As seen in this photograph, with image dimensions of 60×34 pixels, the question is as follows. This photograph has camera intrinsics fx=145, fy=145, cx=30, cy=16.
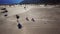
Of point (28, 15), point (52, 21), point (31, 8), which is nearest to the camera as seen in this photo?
point (52, 21)

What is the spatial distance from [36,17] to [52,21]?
0.78 feet

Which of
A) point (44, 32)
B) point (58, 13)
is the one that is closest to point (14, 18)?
point (44, 32)

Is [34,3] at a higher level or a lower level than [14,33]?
higher

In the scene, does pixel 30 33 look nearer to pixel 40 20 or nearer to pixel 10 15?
pixel 40 20

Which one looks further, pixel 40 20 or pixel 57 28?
pixel 40 20

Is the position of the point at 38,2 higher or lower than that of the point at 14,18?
higher

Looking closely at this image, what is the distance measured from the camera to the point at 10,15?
2.12 meters

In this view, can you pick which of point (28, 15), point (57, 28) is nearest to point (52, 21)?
point (57, 28)

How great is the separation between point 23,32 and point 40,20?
322 millimetres

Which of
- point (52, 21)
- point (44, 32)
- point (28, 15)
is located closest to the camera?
point (44, 32)

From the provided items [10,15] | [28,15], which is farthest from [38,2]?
[10,15]

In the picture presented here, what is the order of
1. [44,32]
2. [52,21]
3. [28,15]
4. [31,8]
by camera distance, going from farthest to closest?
[31,8]
[28,15]
[52,21]
[44,32]

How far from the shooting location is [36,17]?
205 cm

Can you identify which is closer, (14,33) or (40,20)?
(14,33)
